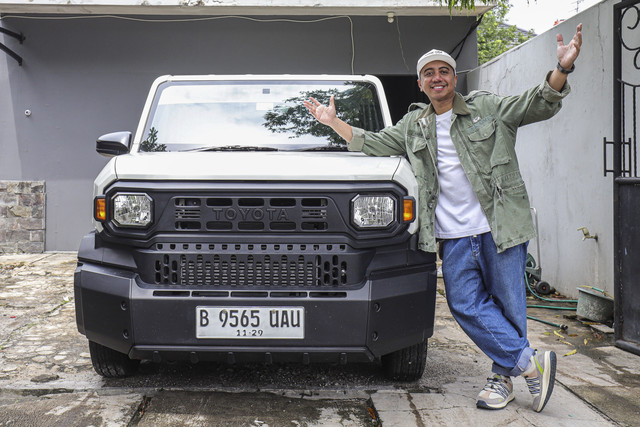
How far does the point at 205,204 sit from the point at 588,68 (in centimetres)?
429

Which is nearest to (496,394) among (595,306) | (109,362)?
(109,362)

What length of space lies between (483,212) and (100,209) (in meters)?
1.95

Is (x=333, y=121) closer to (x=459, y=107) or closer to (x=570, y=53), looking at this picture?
(x=459, y=107)

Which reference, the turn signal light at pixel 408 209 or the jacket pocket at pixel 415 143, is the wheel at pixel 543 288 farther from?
the turn signal light at pixel 408 209

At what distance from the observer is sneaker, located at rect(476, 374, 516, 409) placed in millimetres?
3172

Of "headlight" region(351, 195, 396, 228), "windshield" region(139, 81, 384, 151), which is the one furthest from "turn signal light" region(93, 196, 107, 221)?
"headlight" region(351, 195, 396, 228)

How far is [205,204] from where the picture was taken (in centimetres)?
296

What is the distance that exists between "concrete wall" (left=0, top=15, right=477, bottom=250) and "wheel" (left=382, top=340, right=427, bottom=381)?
679cm

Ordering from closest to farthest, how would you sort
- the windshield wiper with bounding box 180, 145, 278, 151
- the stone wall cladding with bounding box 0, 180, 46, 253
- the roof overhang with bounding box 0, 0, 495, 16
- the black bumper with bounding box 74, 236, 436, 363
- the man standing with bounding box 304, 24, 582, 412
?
the black bumper with bounding box 74, 236, 436, 363
the man standing with bounding box 304, 24, 582, 412
the windshield wiper with bounding box 180, 145, 278, 151
the roof overhang with bounding box 0, 0, 495, 16
the stone wall cladding with bounding box 0, 180, 46, 253

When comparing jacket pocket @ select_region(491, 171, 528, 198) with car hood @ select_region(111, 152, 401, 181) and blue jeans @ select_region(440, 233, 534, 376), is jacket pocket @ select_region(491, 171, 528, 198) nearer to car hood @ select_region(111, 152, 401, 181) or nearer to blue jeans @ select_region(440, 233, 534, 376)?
blue jeans @ select_region(440, 233, 534, 376)

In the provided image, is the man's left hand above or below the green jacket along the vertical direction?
above

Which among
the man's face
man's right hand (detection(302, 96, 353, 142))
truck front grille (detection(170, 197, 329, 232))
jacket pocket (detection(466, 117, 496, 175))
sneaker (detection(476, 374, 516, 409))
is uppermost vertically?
the man's face

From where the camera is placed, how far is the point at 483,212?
10.4 ft

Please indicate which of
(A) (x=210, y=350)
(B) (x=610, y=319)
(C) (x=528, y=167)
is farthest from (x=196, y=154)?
(C) (x=528, y=167)
